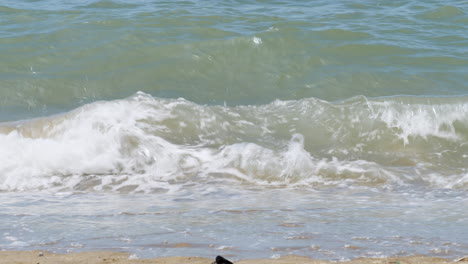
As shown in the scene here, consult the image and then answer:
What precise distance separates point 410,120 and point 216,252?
4.16 m

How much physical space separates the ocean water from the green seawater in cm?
3

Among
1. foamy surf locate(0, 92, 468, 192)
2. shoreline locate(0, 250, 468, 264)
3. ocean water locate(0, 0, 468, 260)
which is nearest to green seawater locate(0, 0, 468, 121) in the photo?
ocean water locate(0, 0, 468, 260)

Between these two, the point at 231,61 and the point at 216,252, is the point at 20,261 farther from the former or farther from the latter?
the point at 231,61

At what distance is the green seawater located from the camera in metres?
8.18

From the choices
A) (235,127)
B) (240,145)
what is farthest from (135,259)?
(235,127)

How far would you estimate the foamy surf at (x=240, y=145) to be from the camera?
5676 millimetres

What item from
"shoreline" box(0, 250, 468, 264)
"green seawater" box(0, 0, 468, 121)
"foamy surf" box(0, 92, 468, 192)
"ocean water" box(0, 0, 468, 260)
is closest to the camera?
"shoreline" box(0, 250, 468, 264)

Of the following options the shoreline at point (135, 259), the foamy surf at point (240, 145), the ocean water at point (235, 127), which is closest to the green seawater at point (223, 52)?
the ocean water at point (235, 127)

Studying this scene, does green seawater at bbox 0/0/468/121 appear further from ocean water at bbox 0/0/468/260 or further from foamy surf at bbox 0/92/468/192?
foamy surf at bbox 0/92/468/192

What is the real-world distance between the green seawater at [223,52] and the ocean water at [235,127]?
0.11 feet

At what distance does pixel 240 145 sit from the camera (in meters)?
6.22

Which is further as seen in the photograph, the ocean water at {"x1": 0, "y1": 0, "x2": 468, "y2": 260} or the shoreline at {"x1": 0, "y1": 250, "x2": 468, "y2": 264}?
the ocean water at {"x1": 0, "y1": 0, "x2": 468, "y2": 260}

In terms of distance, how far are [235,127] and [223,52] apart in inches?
106

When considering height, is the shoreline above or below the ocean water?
above
